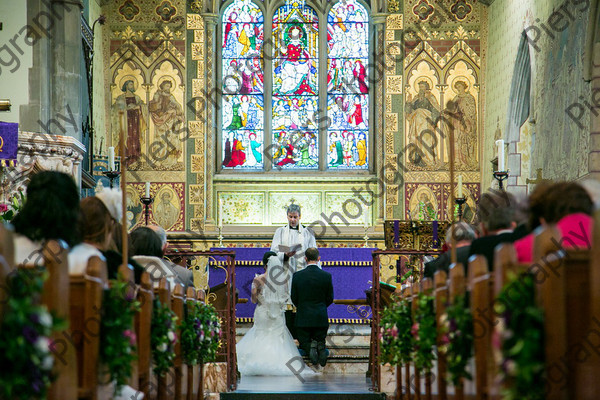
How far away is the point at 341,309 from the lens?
41.7 ft

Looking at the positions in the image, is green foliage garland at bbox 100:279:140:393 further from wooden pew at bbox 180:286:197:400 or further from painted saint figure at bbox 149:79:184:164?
painted saint figure at bbox 149:79:184:164

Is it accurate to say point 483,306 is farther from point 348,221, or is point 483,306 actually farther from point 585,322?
point 348,221

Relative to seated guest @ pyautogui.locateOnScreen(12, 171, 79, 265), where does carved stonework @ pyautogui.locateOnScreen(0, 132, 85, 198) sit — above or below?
above

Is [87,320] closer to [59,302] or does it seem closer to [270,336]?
[59,302]

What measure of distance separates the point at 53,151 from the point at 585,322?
6.69 m

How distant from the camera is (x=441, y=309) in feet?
16.3

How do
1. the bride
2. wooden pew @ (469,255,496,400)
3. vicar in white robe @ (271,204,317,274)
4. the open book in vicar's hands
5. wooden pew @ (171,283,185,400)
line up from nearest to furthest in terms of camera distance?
wooden pew @ (469,255,496,400)
wooden pew @ (171,283,185,400)
the bride
vicar in white robe @ (271,204,317,274)
the open book in vicar's hands

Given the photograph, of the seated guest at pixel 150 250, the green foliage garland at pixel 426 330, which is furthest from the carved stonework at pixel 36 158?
the green foliage garland at pixel 426 330

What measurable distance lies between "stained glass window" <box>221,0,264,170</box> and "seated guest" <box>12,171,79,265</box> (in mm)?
11300

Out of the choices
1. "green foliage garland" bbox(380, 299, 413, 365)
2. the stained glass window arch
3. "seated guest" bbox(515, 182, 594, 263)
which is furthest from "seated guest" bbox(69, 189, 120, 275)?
the stained glass window arch

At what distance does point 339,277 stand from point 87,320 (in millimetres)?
9121

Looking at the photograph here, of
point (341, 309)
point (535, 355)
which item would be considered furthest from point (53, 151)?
point (535, 355)

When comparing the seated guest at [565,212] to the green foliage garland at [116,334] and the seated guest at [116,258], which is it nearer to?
the green foliage garland at [116,334]

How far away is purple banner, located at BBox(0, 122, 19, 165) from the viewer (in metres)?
7.71
